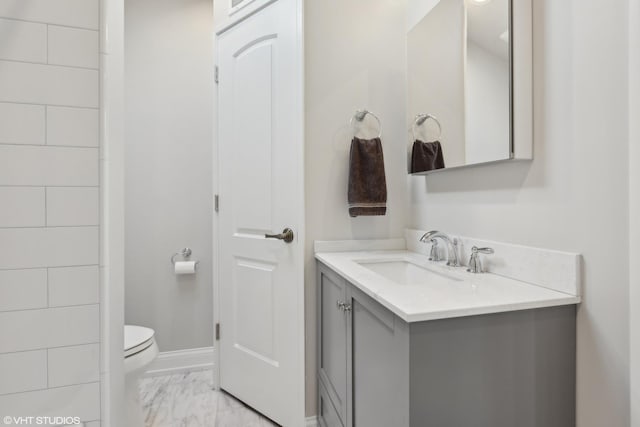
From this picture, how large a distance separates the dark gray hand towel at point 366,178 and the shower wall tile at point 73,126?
1.09 metres

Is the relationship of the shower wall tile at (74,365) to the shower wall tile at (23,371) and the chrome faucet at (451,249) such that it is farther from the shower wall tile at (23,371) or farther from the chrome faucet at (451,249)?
the chrome faucet at (451,249)

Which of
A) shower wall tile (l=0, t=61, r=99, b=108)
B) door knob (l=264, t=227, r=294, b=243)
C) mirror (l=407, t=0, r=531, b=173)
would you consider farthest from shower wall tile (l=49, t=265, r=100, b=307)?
mirror (l=407, t=0, r=531, b=173)

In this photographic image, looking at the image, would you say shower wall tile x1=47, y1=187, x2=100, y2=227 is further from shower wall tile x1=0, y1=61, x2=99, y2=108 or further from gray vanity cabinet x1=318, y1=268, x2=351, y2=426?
gray vanity cabinet x1=318, y1=268, x2=351, y2=426

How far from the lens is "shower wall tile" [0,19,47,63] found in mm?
825

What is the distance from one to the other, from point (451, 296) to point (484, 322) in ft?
0.31

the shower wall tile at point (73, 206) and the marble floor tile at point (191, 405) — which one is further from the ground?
the shower wall tile at point (73, 206)

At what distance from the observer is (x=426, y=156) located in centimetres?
160

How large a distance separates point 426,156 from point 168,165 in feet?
5.44

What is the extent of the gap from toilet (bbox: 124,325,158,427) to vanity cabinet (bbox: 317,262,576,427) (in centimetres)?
107

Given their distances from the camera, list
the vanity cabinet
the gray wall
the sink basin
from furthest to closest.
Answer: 1. the gray wall
2. the sink basin
3. the vanity cabinet

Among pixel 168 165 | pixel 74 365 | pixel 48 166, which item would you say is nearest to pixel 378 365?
pixel 74 365

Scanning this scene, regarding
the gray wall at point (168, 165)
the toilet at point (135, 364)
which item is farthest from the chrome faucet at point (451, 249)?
the gray wall at point (168, 165)

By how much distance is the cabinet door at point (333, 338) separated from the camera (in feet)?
4.10

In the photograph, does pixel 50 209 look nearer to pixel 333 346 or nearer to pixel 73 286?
A: pixel 73 286
